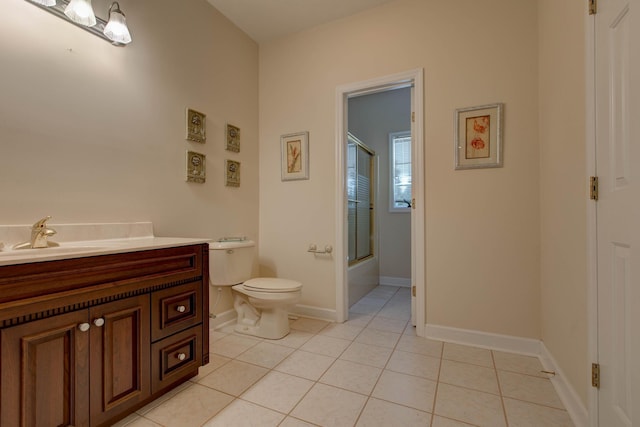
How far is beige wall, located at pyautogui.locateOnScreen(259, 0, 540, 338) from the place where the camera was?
6.45 feet

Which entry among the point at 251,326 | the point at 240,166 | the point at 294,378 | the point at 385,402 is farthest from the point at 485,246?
the point at 240,166

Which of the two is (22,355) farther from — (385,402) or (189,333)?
(385,402)

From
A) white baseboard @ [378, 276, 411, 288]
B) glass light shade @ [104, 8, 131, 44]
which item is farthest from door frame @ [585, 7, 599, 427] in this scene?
white baseboard @ [378, 276, 411, 288]

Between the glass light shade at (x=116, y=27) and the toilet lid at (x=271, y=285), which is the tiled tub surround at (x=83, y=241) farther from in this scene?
the glass light shade at (x=116, y=27)

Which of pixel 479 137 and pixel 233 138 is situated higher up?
pixel 233 138

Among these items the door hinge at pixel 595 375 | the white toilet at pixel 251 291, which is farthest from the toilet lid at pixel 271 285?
the door hinge at pixel 595 375

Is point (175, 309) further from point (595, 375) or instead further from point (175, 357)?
point (595, 375)

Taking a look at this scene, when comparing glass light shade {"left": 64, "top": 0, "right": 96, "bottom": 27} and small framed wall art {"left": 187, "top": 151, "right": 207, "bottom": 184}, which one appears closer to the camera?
glass light shade {"left": 64, "top": 0, "right": 96, "bottom": 27}

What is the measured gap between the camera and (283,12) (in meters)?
2.46

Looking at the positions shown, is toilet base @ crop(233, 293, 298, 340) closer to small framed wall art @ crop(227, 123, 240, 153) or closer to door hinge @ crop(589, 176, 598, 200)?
small framed wall art @ crop(227, 123, 240, 153)

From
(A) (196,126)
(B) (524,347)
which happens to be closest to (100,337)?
(A) (196,126)

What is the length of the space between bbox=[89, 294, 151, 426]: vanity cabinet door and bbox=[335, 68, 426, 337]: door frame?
1576 mm

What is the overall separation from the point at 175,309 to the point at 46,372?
52 cm

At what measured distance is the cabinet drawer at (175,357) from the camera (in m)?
1.37
